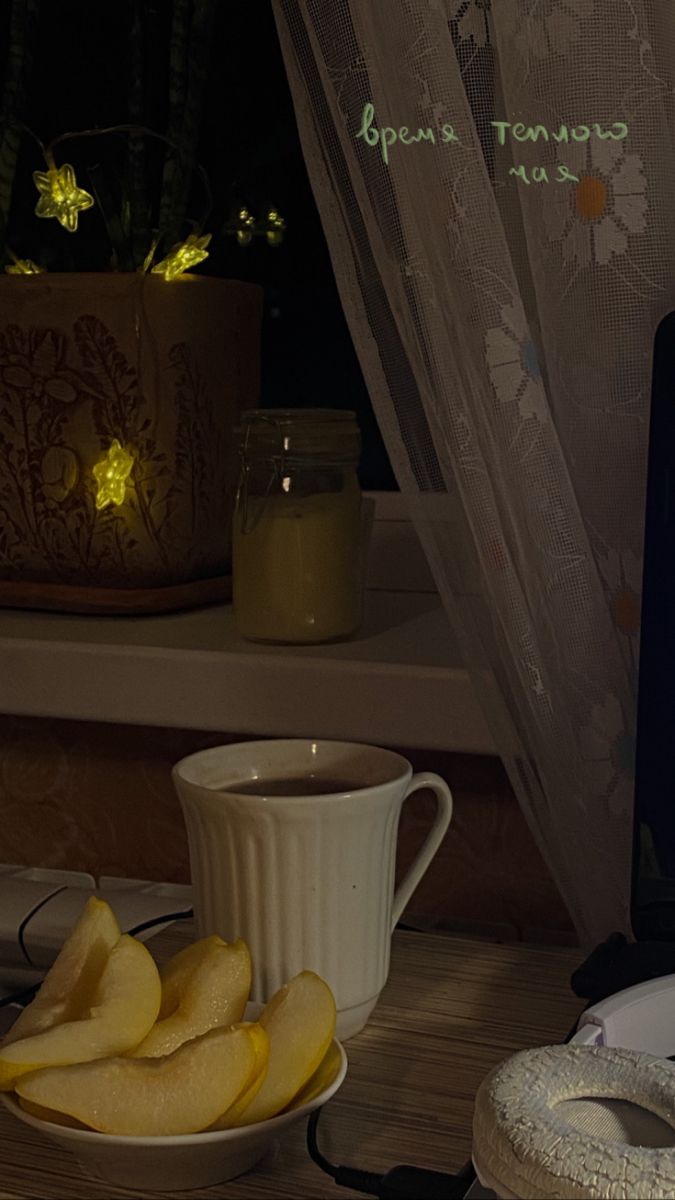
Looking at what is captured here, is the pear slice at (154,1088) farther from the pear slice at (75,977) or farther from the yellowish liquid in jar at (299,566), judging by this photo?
the yellowish liquid in jar at (299,566)

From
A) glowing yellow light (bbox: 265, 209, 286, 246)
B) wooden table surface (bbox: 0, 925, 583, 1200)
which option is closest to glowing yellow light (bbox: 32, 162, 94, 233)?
glowing yellow light (bbox: 265, 209, 286, 246)

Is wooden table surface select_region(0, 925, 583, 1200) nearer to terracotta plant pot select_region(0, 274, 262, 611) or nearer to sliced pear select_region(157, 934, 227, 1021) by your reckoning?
sliced pear select_region(157, 934, 227, 1021)

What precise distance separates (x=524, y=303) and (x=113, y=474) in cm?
44

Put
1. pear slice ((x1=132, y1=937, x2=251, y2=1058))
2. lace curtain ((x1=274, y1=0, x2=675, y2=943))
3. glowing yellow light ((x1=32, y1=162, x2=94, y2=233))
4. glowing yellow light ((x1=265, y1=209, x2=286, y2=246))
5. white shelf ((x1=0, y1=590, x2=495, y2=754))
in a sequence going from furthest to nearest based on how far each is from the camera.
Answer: glowing yellow light ((x1=265, y1=209, x2=286, y2=246)) → glowing yellow light ((x1=32, y1=162, x2=94, y2=233)) → white shelf ((x1=0, y1=590, x2=495, y2=754)) → lace curtain ((x1=274, y1=0, x2=675, y2=943)) → pear slice ((x1=132, y1=937, x2=251, y2=1058))

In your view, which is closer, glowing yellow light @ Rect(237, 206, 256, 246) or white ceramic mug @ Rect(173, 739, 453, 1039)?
white ceramic mug @ Rect(173, 739, 453, 1039)

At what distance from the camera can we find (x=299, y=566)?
3.04 feet

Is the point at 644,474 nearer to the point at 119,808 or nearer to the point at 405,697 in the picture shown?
the point at 405,697

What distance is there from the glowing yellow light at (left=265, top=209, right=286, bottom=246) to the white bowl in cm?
76

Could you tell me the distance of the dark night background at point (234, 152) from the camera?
1144 millimetres

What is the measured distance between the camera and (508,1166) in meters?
0.43

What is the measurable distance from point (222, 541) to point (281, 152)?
0.31 meters

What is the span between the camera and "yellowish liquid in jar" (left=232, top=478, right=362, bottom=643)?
0.93m

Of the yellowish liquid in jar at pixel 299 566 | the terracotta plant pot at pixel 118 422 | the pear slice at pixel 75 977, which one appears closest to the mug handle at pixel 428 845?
the pear slice at pixel 75 977

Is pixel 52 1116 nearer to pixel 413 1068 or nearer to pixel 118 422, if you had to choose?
pixel 413 1068
